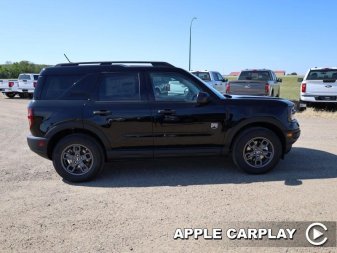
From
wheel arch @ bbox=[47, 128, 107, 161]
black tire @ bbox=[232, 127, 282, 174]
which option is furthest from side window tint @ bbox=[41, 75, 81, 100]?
black tire @ bbox=[232, 127, 282, 174]

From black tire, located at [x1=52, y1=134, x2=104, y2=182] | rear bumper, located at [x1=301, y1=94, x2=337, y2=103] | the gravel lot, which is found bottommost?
the gravel lot

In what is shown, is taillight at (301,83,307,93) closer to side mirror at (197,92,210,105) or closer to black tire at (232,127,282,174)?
black tire at (232,127,282,174)

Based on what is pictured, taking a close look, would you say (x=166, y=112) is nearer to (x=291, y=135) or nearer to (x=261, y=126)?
(x=261, y=126)

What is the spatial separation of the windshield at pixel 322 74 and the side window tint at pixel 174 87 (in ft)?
33.2

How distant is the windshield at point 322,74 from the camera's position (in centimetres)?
1473

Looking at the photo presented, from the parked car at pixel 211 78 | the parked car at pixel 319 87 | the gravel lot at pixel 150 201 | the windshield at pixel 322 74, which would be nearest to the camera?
the gravel lot at pixel 150 201

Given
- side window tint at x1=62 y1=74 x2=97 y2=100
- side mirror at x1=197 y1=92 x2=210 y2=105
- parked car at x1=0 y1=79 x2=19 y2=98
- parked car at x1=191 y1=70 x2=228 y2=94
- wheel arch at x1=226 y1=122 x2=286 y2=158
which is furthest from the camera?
parked car at x1=0 y1=79 x2=19 y2=98

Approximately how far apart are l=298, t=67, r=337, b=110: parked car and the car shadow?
7511 mm

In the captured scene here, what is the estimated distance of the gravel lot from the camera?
408 centimetres

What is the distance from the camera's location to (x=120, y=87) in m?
6.22

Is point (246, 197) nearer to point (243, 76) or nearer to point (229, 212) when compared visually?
point (229, 212)

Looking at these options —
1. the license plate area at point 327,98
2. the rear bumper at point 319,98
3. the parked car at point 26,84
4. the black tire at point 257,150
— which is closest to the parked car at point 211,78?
the rear bumper at point 319,98

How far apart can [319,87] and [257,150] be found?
939 cm

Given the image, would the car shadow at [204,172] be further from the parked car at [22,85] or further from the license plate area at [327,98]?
the parked car at [22,85]
